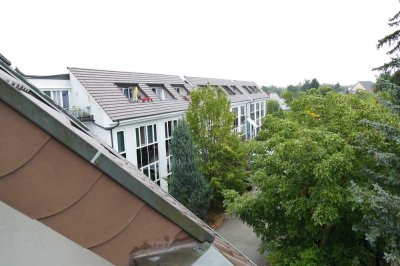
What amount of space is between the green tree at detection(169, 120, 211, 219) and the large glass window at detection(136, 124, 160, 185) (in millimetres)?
2165

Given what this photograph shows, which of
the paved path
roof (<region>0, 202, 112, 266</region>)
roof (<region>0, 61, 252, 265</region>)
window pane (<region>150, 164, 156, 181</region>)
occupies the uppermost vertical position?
roof (<region>0, 61, 252, 265</region>)

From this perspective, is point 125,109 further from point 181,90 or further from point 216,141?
point 181,90

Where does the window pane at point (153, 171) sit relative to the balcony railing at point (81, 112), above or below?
below

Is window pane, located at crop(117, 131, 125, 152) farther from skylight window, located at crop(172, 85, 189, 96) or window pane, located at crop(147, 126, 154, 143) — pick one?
skylight window, located at crop(172, 85, 189, 96)

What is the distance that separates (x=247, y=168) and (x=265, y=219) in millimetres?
10096

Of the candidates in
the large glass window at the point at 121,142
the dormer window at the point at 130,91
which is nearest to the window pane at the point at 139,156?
the large glass window at the point at 121,142

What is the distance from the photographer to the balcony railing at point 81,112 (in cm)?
1405

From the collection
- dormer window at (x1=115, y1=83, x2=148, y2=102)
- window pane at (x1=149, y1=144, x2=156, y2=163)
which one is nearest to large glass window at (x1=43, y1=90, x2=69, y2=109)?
dormer window at (x1=115, y1=83, x2=148, y2=102)

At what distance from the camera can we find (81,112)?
14344 mm

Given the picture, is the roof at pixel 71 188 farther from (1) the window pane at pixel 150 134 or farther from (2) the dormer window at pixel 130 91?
(2) the dormer window at pixel 130 91

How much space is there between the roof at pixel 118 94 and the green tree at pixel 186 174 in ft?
9.33

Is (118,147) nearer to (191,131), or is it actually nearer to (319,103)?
(191,131)

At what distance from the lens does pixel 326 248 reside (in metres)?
7.70

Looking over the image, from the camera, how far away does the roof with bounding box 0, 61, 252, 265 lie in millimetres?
1000
